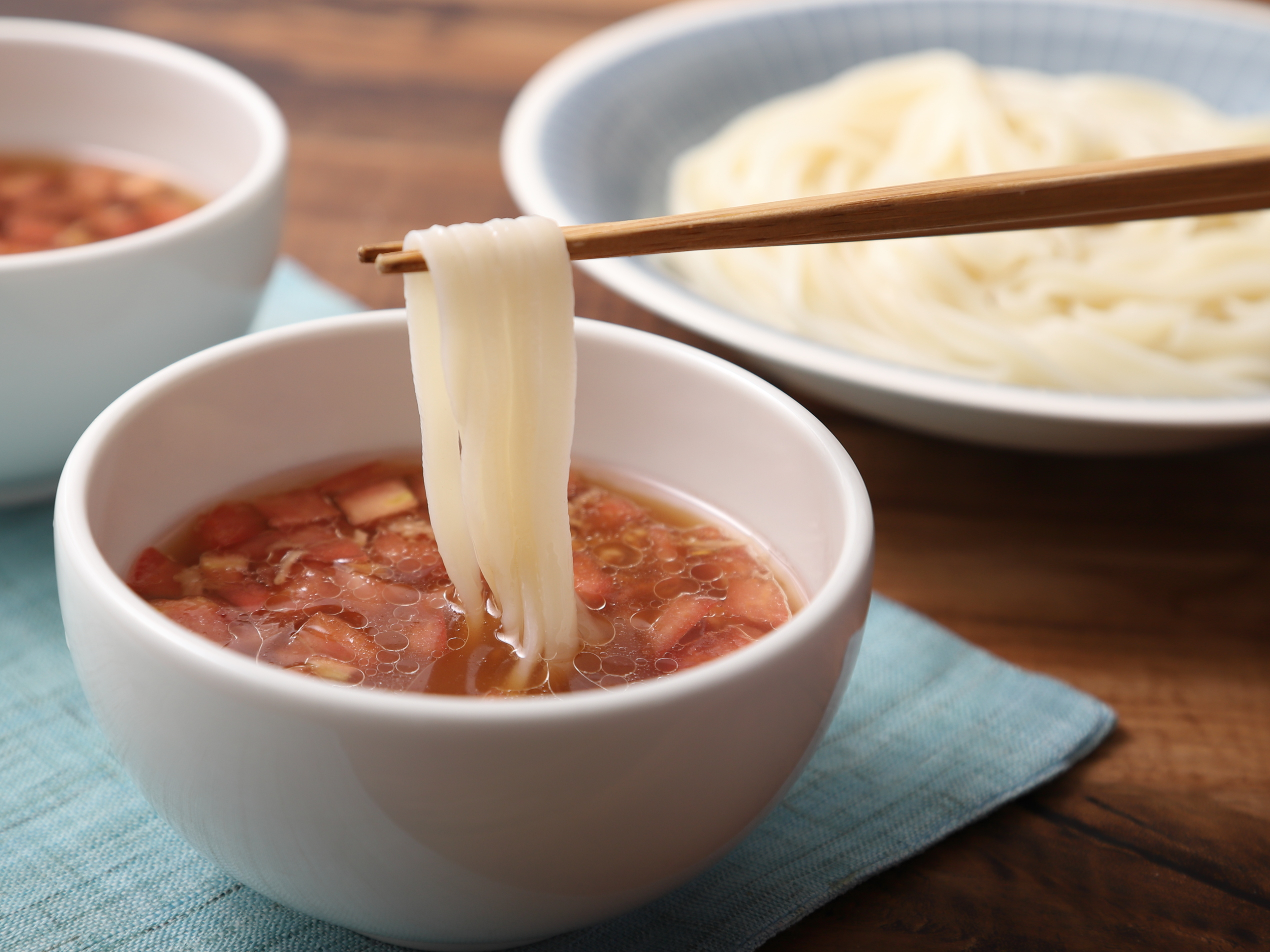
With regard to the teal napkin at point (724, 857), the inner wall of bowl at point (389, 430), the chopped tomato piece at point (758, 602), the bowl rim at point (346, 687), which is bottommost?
the teal napkin at point (724, 857)

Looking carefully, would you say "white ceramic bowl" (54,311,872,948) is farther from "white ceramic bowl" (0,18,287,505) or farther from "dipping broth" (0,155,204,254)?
"dipping broth" (0,155,204,254)

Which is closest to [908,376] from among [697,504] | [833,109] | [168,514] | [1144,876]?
[697,504]

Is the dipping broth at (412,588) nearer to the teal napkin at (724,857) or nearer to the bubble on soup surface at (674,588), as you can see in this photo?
the bubble on soup surface at (674,588)

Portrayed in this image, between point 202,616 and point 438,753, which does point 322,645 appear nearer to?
point 202,616

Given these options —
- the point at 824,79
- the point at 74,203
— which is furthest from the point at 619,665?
the point at 824,79

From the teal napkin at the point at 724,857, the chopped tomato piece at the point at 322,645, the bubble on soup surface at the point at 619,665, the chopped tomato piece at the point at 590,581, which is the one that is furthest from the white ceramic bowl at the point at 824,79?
the chopped tomato piece at the point at 322,645

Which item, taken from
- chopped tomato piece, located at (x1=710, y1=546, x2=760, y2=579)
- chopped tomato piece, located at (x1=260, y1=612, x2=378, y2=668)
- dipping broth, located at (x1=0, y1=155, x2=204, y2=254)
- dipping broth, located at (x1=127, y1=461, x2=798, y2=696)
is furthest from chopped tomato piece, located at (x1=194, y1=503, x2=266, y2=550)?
dipping broth, located at (x1=0, y1=155, x2=204, y2=254)
